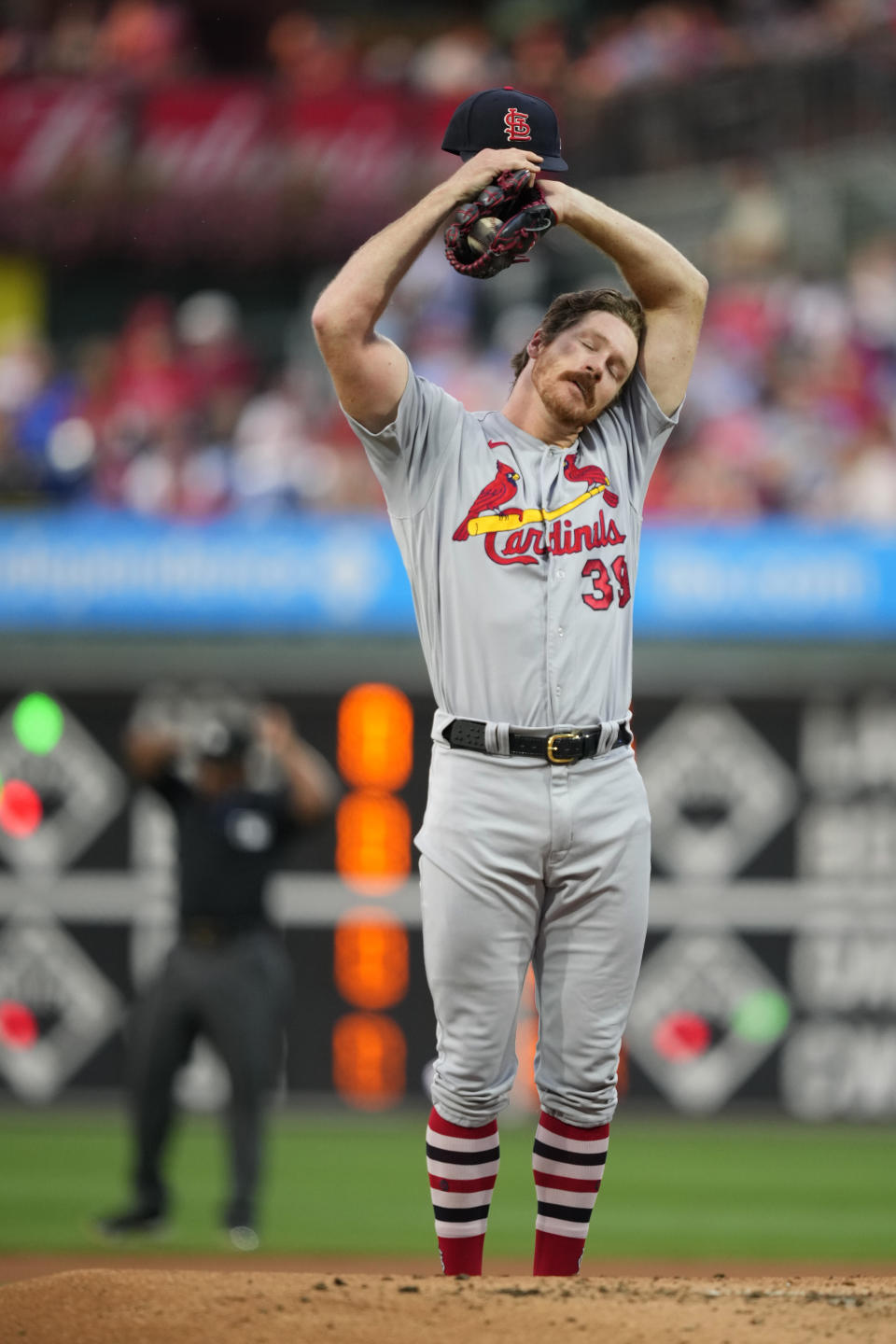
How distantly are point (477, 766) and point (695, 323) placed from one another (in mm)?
981

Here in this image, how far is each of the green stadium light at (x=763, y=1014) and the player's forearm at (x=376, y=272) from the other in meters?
6.71

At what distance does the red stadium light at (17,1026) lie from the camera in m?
9.88

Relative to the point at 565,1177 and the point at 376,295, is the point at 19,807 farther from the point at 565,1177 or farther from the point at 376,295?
the point at 376,295

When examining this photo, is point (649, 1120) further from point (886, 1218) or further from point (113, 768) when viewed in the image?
point (113, 768)

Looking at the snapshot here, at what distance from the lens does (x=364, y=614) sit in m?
Result: 9.52

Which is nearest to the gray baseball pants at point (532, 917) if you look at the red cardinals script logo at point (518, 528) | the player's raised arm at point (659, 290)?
the red cardinals script logo at point (518, 528)

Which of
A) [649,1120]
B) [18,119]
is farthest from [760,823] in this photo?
[18,119]

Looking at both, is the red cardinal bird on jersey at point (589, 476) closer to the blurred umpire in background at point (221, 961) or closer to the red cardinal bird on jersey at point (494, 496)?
the red cardinal bird on jersey at point (494, 496)

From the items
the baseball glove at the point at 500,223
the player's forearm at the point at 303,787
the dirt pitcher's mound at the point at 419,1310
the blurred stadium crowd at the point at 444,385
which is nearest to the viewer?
the dirt pitcher's mound at the point at 419,1310

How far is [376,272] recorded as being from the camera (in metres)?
3.65

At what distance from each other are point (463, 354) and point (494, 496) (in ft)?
Result: 27.7

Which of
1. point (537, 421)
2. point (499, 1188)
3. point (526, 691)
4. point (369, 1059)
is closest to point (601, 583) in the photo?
point (526, 691)

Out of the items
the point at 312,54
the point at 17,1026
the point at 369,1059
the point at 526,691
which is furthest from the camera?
the point at 312,54

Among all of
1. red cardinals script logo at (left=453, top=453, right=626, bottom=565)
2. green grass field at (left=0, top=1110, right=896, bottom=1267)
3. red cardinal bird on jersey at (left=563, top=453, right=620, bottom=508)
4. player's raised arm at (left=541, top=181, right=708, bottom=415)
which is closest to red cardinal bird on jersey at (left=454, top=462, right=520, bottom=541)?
red cardinals script logo at (left=453, top=453, right=626, bottom=565)
